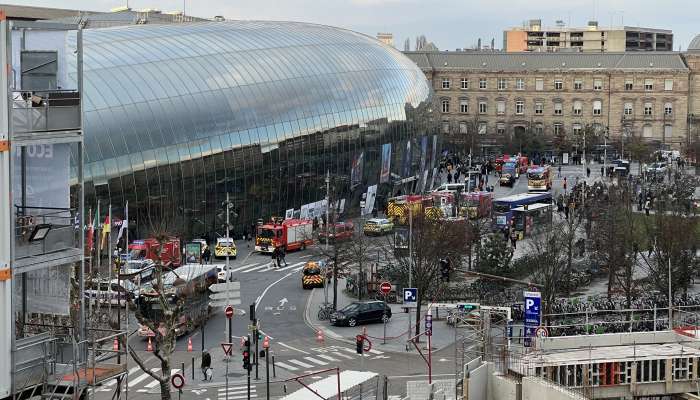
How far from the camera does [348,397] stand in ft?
108

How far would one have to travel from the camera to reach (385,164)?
346 feet

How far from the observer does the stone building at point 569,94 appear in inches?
6471

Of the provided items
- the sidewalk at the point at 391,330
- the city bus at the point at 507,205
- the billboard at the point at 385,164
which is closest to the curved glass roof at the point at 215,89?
the billboard at the point at 385,164

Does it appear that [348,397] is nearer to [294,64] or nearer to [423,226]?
[423,226]

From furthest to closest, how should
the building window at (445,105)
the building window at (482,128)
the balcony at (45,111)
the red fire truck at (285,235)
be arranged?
the building window at (445,105) → the building window at (482,128) → the red fire truck at (285,235) → the balcony at (45,111)

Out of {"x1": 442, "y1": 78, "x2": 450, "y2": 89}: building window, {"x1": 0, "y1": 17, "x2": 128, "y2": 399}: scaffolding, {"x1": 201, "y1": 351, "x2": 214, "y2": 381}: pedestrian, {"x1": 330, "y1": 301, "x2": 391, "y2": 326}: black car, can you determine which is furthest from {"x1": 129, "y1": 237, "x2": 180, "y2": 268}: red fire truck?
{"x1": 442, "y1": 78, "x2": 450, "y2": 89}: building window

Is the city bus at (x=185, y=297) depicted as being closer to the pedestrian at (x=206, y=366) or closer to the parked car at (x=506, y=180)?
the pedestrian at (x=206, y=366)

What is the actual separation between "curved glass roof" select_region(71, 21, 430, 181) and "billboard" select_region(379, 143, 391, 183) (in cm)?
264

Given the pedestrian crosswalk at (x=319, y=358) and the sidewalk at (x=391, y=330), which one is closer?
the pedestrian crosswalk at (x=319, y=358)

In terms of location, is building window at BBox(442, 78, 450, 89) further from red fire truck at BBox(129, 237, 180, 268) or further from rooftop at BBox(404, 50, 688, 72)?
red fire truck at BBox(129, 237, 180, 268)

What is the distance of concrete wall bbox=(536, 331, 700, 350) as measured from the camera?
107 ft

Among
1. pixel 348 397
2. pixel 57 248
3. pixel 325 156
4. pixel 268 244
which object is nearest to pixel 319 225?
pixel 268 244

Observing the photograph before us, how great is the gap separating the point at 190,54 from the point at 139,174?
44.0 ft

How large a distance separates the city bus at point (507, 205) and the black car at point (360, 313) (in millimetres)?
28289
